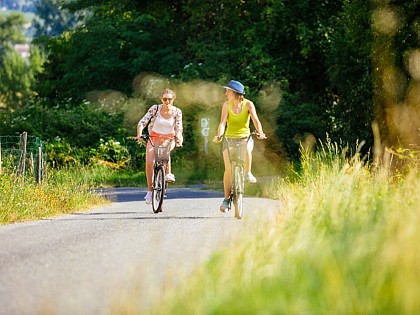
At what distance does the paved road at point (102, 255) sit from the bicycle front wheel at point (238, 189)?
248mm

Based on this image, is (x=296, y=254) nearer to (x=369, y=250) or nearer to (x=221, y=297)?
(x=369, y=250)

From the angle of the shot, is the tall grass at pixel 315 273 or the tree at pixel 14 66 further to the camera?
the tree at pixel 14 66

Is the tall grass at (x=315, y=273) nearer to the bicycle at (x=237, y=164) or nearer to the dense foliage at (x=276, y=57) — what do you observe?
the bicycle at (x=237, y=164)

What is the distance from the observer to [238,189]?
13562mm

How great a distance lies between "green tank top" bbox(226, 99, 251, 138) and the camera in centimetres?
1343

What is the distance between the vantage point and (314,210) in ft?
32.1

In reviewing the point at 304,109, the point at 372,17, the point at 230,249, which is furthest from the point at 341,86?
the point at 230,249

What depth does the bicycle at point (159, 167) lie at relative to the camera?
48.9 feet

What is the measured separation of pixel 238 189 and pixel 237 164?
0.35 m

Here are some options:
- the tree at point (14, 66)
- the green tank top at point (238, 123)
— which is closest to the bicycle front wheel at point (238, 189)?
the green tank top at point (238, 123)

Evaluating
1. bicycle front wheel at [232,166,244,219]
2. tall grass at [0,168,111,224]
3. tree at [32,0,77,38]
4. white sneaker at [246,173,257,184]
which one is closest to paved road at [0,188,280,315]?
bicycle front wheel at [232,166,244,219]

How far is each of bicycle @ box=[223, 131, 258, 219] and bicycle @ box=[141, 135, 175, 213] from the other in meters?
1.59

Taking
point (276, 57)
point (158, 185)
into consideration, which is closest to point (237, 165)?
point (158, 185)

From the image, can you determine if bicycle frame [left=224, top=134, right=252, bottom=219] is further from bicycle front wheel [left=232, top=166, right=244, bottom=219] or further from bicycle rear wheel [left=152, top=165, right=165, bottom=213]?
bicycle rear wheel [left=152, top=165, right=165, bottom=213]
